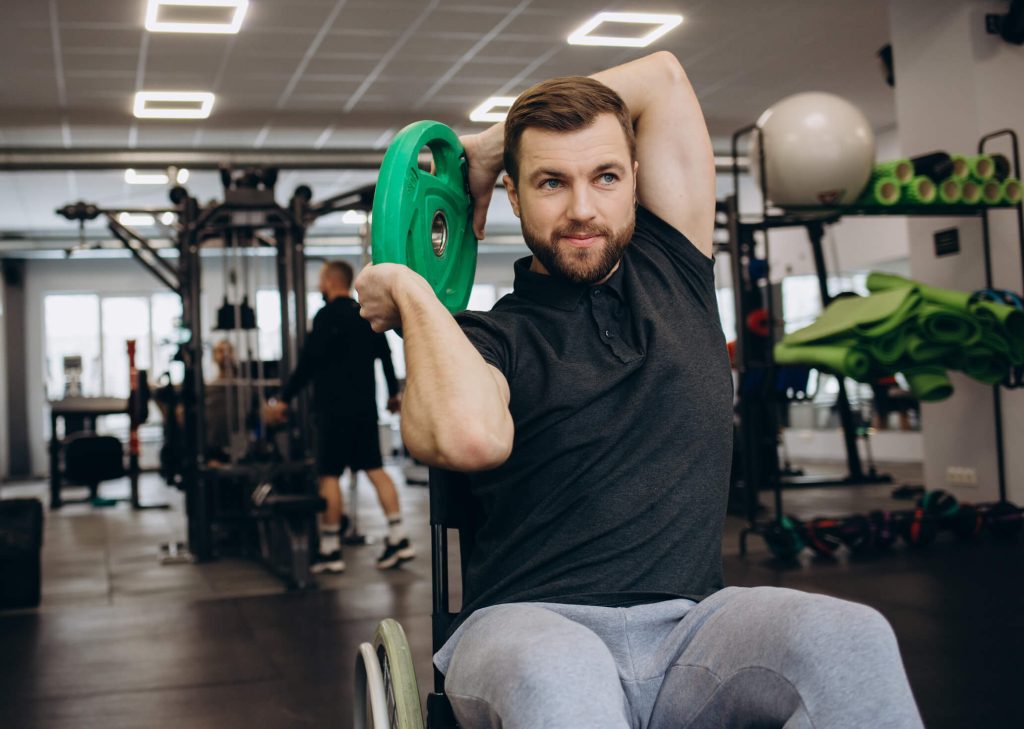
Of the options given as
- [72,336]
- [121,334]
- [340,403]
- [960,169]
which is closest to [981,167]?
[960,169]

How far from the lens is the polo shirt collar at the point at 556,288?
4.33ft

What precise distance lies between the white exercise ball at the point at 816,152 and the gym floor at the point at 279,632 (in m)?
1.50

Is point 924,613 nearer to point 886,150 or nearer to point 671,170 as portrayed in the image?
point 671,170

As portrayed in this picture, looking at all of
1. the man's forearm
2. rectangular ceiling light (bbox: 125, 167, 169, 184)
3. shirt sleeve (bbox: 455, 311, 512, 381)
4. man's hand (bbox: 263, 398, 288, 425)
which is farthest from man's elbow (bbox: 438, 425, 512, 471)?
rectangular ceiling light (bbox: 125, 167, 169, 184)

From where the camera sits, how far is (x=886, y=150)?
31.4 ft

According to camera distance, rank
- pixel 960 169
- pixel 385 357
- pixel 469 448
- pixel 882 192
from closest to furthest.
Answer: pixel 469 448 < pixel 882 192 < pixel 960 169 < pixel 385 357

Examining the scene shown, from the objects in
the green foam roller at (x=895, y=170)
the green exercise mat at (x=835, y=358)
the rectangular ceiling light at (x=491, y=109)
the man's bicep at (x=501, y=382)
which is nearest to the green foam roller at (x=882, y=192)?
the green foam roller at (x=895, y=170)

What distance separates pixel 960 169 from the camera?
449 centimetres

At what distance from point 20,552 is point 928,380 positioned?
357cm

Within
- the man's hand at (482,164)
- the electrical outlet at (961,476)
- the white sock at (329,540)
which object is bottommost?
the white sock at (329,540)

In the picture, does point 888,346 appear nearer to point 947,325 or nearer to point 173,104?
point 947,325

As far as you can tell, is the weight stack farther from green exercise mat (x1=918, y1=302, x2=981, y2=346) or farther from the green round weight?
green exercise mat (x1=918, y1=302, x2=981, y2=346)

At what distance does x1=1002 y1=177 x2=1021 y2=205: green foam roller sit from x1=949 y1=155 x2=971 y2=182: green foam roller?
20 centimetres

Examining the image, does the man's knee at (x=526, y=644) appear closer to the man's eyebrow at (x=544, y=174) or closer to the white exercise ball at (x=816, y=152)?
the man's eyebrow at (x=544, y=174)
